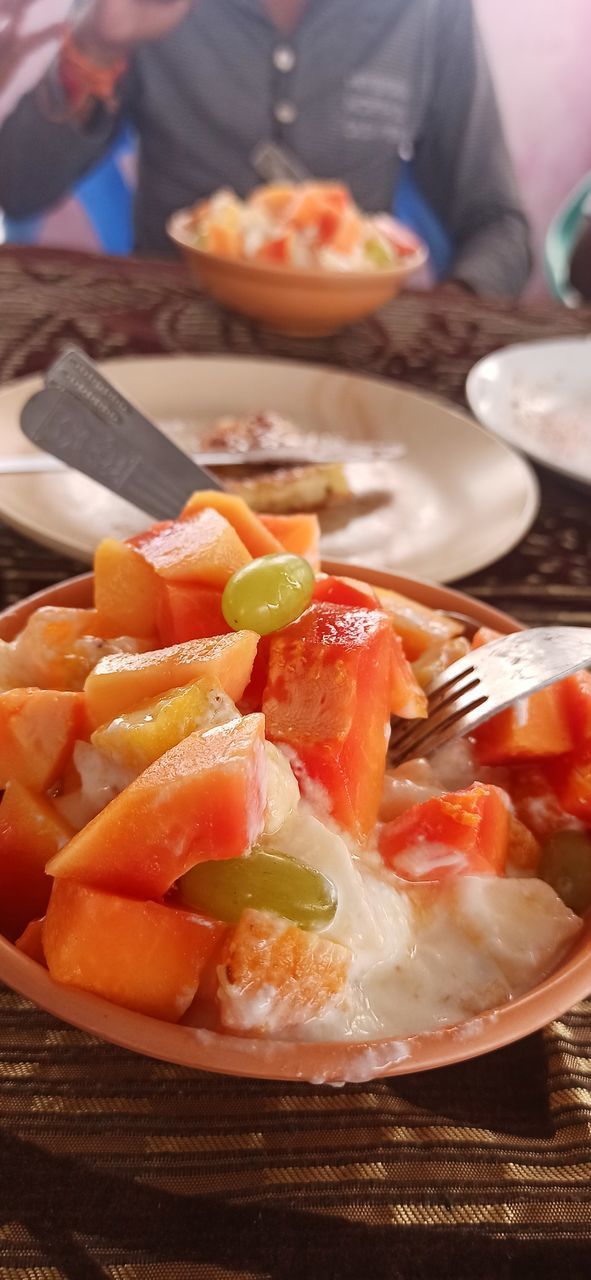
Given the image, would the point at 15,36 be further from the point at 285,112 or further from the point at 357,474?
the point at 357,474

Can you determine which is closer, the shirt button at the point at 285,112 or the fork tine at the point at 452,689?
the fork tine at the point at 452,689

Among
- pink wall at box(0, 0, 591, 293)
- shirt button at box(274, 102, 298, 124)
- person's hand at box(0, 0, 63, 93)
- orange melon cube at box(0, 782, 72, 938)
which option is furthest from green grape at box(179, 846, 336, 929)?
pink wall at box(0, 0, 591, 293)

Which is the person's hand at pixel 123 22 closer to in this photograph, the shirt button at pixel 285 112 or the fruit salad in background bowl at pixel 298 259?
the shirt button at pixel 285 112

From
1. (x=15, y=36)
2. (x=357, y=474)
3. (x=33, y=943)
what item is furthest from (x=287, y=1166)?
(x=15, y=36)

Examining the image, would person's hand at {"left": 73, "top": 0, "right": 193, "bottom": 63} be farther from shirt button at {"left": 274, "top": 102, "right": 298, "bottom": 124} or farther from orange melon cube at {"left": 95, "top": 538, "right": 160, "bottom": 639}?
orange melon cube at {"left": 95, "top": 538, "right": 160, "bottom": 639}

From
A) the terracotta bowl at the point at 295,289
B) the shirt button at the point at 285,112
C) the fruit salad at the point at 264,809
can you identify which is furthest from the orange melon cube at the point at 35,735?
the shirt button at the point at 285,112
